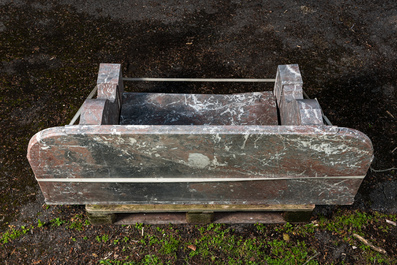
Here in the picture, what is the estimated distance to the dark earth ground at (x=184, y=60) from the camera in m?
4.10

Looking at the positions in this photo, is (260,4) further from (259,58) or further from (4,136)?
(4,136)

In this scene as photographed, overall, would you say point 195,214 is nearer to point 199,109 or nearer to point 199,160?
point 199,160

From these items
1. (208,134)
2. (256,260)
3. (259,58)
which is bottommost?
(256,260)

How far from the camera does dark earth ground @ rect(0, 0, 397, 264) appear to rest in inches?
161

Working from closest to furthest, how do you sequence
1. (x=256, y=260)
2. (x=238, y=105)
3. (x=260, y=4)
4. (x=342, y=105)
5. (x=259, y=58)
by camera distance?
(x=256, y=260) < (x=238, y=105) < (x=342, y=105) < (x=259, y=58) < (x=260, y=4)

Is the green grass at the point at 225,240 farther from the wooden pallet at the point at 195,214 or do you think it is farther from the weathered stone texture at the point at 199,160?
the weathered stone texture at the point at 199,160

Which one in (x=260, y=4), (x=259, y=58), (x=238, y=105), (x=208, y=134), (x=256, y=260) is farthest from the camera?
(x=260, y=4)

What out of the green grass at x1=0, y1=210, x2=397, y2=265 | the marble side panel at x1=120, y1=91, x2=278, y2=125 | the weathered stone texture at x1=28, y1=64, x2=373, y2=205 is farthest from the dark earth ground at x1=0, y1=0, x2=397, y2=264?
the marble side panel at x1=120, y1=91, x2=278, y2=125

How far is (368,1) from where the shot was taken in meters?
6.50

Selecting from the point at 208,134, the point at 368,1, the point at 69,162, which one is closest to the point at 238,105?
the point at 208,134

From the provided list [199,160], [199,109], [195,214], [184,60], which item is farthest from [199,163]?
[184,60]

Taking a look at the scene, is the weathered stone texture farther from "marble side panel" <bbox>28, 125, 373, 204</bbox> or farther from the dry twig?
the dry twig

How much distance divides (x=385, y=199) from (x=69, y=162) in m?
3.19

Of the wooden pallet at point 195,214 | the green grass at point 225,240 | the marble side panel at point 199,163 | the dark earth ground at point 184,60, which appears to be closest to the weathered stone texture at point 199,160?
the marble side panel at point 199,163
